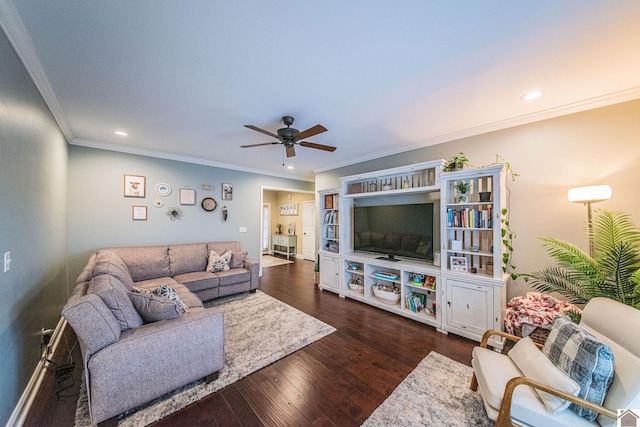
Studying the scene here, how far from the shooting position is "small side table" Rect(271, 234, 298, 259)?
7.64m

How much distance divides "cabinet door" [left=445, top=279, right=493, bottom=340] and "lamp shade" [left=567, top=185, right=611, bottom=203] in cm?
119

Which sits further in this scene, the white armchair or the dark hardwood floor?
the dark hardwood floor

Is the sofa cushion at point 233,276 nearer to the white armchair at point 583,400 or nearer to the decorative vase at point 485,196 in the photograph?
the white armchair at point 583,400

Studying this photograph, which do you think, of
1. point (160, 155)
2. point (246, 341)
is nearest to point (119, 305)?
point (246, 341)

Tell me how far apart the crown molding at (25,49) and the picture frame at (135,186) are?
1503 millimetres

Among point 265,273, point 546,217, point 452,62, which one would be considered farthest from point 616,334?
point 265,273

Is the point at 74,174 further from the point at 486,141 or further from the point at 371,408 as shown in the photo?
the point at 486,141

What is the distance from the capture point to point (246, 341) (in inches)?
99.5

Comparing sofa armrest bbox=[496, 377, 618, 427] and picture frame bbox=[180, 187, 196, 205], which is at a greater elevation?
picture frame bbox=[180, 187, 196, 205]

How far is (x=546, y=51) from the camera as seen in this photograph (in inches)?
63.2

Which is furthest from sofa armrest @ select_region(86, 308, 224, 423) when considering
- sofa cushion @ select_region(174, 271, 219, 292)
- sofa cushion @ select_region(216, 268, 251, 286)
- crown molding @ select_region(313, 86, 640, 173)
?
crown molding @ select_region(313, 86, 640, 173)

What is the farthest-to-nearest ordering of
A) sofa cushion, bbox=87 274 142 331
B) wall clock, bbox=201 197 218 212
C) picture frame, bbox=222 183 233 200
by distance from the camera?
picture frame, bbox=222 183 233 200, wall clock, bbox=201 197 218 212, sofa cushion, bbox=87 274 142 331

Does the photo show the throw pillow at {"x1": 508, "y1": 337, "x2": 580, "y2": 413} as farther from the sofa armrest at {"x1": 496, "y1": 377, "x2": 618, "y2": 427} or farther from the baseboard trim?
the baseboard trim

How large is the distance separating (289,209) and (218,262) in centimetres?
427
